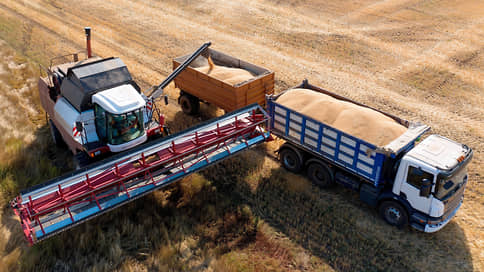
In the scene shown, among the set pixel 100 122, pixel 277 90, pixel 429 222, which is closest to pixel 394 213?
pixel 429 222

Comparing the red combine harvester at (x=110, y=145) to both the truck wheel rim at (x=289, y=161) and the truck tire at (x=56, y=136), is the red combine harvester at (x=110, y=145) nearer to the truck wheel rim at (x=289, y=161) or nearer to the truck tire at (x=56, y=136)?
the truck tire at (x=56, y=136)

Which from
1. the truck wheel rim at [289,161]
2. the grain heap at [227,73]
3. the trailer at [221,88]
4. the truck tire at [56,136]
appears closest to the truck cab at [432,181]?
the truck wheel rim at [289,161]

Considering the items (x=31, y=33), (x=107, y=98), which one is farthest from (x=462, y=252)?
(x=31, y=33)

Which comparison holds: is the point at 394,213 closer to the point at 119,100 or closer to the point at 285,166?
the point at 285,166

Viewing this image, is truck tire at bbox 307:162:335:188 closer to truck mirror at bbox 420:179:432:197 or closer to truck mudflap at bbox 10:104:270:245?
truck mudflap at bbox 10:104:270:245

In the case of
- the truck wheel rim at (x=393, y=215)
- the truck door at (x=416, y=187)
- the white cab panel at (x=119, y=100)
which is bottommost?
the truck wheel rim at (x=393, y=215)

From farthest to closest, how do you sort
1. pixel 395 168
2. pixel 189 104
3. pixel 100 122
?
pixel 189 104 → pixel 100 122 → pixel 395 168

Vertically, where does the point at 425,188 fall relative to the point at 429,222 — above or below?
above
